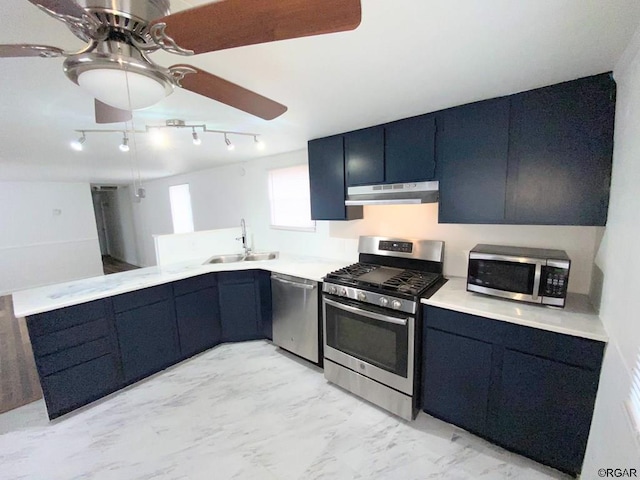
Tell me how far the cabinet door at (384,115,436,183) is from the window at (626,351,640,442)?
1494mm

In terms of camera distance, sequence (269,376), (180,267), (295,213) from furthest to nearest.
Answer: (295,213)
(180,267)
(269,376)

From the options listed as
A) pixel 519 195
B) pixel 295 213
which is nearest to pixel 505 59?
pixel 519 195

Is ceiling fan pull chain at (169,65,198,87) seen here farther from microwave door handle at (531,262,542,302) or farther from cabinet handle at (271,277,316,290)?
microwave door handle at (531,262,542,302)

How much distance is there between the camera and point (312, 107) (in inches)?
73.7

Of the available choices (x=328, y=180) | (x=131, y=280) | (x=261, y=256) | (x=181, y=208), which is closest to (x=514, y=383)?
(x=328, y=180)

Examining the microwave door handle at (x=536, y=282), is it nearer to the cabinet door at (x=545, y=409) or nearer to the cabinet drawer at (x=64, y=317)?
the cabinet door at (x=545, y=409)

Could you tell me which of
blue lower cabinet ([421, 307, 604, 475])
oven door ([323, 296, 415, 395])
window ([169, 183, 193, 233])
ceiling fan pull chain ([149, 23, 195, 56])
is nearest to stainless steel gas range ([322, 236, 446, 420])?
oven door ([323, 296, 415, 395])

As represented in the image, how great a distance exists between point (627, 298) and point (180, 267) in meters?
3.44

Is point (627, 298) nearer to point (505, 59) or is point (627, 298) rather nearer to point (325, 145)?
point (505, 59)

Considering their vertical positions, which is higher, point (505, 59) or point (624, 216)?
point (505, 59)

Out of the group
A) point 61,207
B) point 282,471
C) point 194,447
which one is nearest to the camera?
point 282,471

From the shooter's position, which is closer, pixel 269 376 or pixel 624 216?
pixel 624 216

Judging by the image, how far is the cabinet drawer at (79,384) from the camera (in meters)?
2.01

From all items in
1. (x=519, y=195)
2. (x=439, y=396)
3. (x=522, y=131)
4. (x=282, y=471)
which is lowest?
(x=282, y=471)
